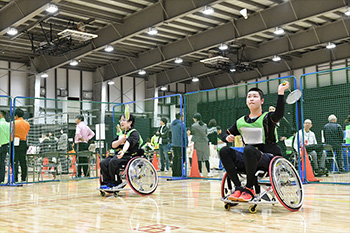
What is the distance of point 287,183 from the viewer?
419cm

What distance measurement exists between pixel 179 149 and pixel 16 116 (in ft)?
11.8

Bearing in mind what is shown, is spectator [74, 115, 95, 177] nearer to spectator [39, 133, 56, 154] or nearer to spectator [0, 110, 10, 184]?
spectator [39, 133, 56, 154]

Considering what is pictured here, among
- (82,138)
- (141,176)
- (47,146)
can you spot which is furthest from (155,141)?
(141,176)

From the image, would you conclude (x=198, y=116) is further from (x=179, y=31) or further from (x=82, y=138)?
(x=179, y=31)

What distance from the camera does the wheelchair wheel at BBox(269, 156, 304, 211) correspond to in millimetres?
4059

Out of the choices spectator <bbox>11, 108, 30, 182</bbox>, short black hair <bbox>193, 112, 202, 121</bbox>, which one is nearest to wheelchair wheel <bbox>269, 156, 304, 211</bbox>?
short black hair <bbox>193, 112, 202, 121</bbox>

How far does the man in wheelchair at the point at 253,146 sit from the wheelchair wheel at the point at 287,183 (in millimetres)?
118

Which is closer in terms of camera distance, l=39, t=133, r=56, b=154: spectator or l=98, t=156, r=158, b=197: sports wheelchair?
l=98, t=156, r=158, b=197: sports wheelchair

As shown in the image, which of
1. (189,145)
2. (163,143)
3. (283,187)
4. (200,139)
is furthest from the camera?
(163,143)

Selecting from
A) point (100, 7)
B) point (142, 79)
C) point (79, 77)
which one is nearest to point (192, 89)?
point (142, 79)

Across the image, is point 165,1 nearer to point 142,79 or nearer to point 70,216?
point 70,216

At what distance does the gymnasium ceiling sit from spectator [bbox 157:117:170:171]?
3767 mm

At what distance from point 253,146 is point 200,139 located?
4.89 metres

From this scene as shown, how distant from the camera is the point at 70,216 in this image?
4.23 meters
